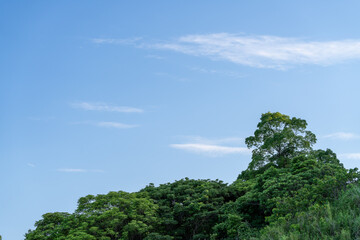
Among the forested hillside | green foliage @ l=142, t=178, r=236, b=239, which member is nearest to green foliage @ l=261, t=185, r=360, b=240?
the forested hillside

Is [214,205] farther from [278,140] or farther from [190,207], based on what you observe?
[278,140]

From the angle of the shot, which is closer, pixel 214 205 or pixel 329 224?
pixel 329 224

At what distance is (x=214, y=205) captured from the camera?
25.3m

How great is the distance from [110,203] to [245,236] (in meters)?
9.28

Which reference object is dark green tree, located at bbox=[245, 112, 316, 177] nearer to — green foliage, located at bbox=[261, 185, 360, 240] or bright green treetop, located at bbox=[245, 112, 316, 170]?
bright green treetop, located at bbox=[245, 112, 316, 170]

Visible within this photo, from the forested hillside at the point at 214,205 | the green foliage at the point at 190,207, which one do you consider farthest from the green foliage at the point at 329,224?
the green foliage at the point at 190,207

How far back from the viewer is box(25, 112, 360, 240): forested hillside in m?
17.5

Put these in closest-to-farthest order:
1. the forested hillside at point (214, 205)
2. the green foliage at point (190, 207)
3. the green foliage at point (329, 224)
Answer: the green foliage at point (329, 224) < the forested hillside at point (214, 205) < the green foliage at point (190, 207)

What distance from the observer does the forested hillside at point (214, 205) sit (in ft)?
57.5

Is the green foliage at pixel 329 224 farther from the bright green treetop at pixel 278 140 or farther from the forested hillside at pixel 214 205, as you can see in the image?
the bright green treetop at pixel 278 140

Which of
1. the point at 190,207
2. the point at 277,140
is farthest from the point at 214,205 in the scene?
the point at 277,140

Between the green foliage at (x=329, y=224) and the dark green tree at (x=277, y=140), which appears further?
the dark green tree at (x=277, y=140)

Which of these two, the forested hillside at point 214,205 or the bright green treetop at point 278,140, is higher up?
the bright green treetop at point 278,140

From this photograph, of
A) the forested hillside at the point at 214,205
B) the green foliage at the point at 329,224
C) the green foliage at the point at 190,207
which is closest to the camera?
the green foliage at the point at 329,224
